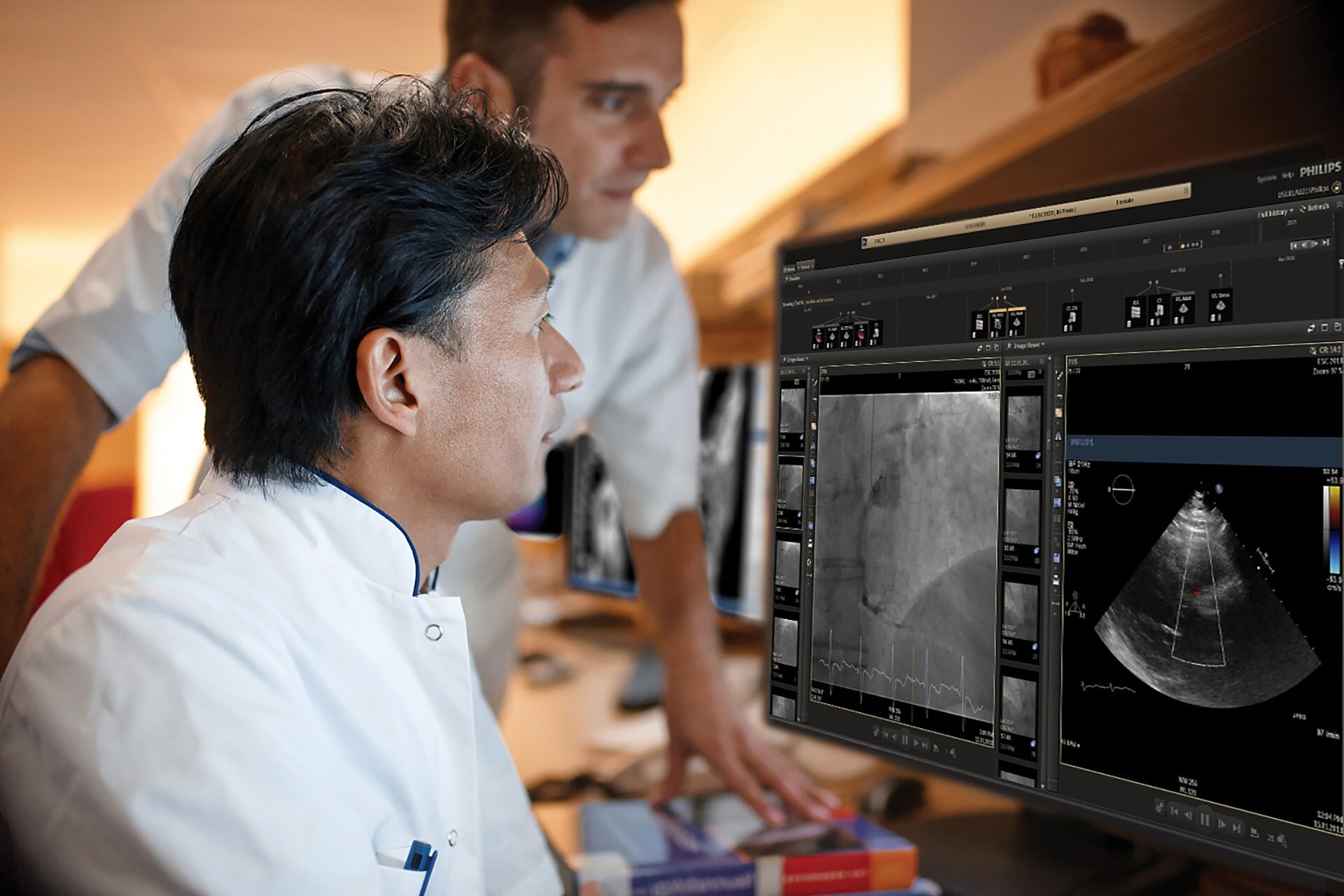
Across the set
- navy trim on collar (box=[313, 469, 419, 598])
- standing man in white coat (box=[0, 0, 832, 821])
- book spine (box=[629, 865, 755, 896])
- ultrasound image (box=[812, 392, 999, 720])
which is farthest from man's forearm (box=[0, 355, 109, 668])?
ultrasound image (box=[812, 392, 999, 720])

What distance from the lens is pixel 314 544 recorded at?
69 centimetres

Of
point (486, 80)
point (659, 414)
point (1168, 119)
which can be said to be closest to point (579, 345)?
point (659, 414)

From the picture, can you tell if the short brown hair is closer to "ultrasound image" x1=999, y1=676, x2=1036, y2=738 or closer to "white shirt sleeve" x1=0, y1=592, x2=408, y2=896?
"white shirt sleeve" x1=0, y1=592, x2=408, y2=896

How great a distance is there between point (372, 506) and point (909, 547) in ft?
1.45

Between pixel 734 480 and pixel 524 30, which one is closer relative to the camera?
pixel 524 30

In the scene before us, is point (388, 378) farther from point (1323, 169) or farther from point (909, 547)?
point (1323, 169)

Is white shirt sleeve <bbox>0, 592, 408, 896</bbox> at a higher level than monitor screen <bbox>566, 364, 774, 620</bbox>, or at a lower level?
lower

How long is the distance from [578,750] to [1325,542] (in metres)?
1.14

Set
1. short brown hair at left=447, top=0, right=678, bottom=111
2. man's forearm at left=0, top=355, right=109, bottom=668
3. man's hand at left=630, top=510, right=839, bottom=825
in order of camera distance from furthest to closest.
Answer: man's hand at left=630, top=510, right=839, bottom=825
short brown hair at left=447, top=0, right=678, bottom=111
man's forearm at left=0, top=355, right=109, bottom=668

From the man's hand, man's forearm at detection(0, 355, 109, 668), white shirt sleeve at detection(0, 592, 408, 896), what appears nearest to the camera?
white shirt sleeve at detection(0, 592, 408, 896)

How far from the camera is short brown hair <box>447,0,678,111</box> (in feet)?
3.06

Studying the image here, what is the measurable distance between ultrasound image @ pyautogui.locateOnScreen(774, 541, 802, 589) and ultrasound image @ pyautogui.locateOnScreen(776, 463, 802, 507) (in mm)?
22

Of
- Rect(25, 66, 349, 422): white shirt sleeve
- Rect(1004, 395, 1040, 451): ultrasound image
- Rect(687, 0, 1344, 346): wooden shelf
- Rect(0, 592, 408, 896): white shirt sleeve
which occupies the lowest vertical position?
Rect(0, 592, 408, 896): white shirt sleeve

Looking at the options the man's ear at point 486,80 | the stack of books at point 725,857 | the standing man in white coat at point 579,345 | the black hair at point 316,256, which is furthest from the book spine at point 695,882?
the man's ear at point 486,80
